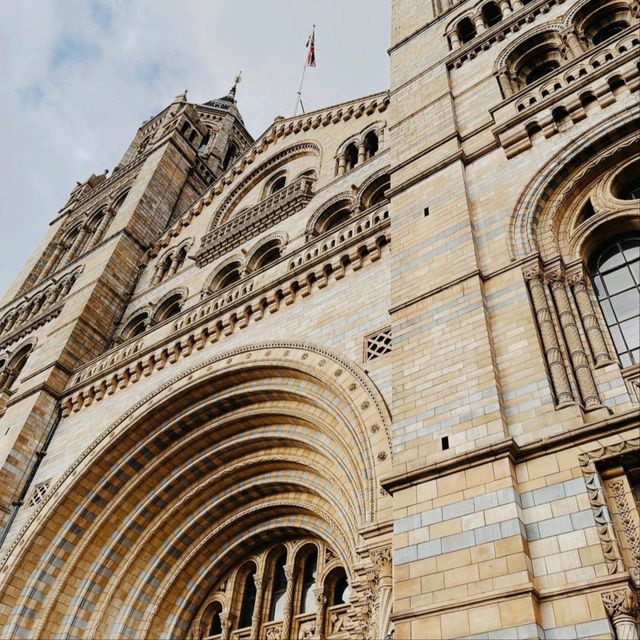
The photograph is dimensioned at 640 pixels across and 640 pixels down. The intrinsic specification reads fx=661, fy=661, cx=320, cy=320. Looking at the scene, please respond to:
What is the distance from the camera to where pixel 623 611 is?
554cm

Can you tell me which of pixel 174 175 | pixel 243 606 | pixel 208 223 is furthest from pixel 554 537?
pixel 174 175

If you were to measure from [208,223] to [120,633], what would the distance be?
1224 centimetres

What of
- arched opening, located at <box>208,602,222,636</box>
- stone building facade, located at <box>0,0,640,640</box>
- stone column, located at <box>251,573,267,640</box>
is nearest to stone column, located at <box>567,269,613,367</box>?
stone building facade, located at <box>0,0,640,640</box>

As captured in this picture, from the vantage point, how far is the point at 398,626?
6.52 m

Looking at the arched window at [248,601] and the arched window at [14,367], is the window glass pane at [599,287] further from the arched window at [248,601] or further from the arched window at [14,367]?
the arched window at [14,367]

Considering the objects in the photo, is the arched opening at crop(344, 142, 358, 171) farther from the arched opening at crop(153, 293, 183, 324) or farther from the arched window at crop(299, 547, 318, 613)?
the arched window at crop(299, 547, 318, 613)

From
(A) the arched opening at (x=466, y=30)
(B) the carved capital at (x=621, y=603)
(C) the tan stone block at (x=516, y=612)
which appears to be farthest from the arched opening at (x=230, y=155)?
(B) the carved capital at (x=621, y=603)

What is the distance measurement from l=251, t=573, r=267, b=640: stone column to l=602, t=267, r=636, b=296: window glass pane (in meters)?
8.26

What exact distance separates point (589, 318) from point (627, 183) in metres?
2.77

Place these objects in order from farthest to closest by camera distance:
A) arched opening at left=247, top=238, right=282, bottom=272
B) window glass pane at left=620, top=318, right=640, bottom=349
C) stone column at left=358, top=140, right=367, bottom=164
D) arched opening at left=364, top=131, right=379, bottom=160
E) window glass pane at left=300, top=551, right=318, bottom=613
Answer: arched opening at left=364, top=131, right=379, bottom=160
stone column at left=358, top=140, right=367, bottom=164
arched opening at left=247, top=238, right=282, bottom=272
window glass pane at left=300, top=551, right=318, bottom=613
window glass pane at left=620, top=318, right=640, bottom=349

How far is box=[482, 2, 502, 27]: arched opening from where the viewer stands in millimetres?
15930

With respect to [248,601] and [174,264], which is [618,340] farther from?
[174,264]

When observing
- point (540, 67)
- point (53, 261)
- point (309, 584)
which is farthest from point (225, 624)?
point (53, 261)

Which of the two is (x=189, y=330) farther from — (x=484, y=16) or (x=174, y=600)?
(x=484, y=16)
